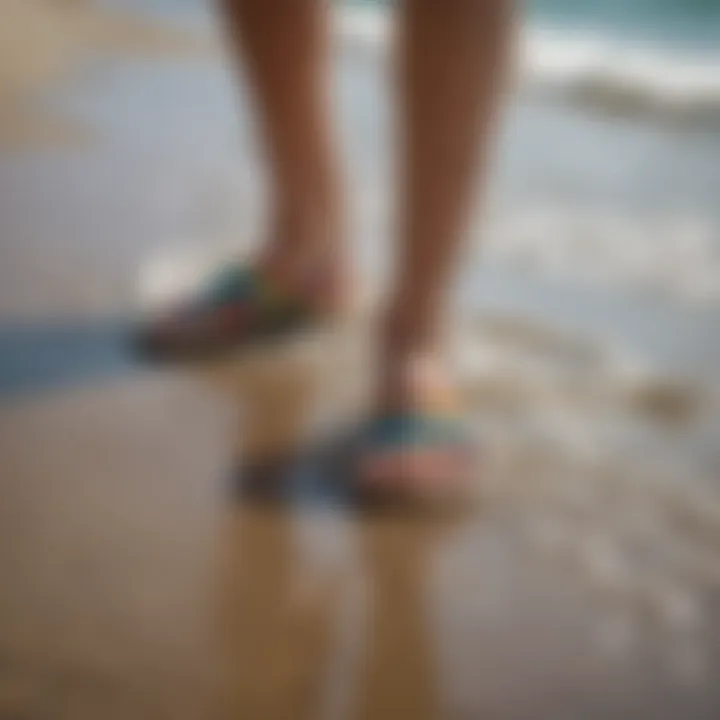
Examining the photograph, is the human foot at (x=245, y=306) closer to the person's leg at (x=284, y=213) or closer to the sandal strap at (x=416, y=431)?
the person's leg at (x=284, y=213)

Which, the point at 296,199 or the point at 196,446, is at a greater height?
the point at 296,199

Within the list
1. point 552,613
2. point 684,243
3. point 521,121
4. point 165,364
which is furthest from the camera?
point 521,121

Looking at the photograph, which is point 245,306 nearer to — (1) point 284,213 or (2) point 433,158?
(1) point 284,213

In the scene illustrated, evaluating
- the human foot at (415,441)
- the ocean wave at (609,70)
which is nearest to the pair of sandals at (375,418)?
the human foot at (415,441)

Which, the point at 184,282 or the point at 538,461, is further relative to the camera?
the point at 184,282

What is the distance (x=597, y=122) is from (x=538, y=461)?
838mm

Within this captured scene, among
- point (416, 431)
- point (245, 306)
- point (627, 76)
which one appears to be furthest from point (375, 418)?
point (627, 76)

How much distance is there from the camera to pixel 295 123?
3.61 ft

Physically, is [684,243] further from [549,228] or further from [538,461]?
[538,461]

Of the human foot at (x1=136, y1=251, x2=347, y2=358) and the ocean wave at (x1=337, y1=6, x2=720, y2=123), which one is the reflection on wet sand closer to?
the human foot at (x1=136, y1=251, x2=347, y2=358)

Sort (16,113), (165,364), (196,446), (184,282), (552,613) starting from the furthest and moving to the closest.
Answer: (16,113) < (184,282) < (165,364) < (196,446) < (552,613)

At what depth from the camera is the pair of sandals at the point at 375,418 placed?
983 mm

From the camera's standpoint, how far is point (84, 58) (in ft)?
5.99

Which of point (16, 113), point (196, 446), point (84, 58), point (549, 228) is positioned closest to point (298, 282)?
point (196, 446)
